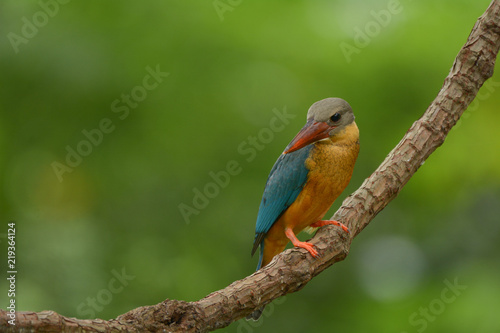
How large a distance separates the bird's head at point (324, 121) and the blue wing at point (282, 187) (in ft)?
0.92

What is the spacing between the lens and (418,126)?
4.00 meters

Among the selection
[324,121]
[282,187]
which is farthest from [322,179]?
[324,121]

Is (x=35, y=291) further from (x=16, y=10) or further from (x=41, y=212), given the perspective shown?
(x=16, y=10)

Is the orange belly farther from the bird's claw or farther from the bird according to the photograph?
the bird's claw

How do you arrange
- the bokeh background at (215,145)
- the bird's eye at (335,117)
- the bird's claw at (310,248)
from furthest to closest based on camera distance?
the bokeh background at (215,145), the bird's eye at (335,117), the bird's claw at (310,248)

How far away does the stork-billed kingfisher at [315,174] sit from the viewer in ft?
13.6

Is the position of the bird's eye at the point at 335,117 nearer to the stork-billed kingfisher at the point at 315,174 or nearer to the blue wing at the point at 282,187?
the stork-billed kingfisher at the point at 315,174

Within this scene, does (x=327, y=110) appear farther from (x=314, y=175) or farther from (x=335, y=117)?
(x=314, y=175)

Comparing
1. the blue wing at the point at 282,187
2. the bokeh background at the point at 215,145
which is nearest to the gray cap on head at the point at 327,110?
the blue wing at the point at 282,187

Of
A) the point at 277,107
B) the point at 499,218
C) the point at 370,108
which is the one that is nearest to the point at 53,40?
the point at 277,107

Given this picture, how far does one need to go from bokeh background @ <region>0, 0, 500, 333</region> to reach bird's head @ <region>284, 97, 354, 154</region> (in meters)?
2.66

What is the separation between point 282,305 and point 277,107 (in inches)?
89.6

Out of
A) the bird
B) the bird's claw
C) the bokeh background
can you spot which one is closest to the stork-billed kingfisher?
the bird

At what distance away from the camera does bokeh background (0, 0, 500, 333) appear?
651 cm
